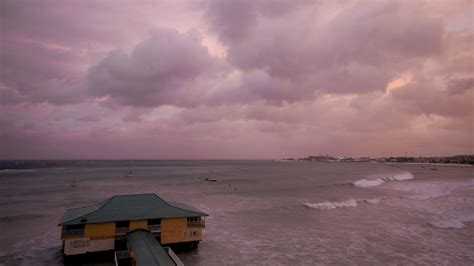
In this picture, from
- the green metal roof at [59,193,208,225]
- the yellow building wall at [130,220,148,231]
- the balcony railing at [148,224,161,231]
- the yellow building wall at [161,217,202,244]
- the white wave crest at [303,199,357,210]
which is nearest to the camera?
the green metal roof at [59,193,208,225]

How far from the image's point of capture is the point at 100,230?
25453 millimetres

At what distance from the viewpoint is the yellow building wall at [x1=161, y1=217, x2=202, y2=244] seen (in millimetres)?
26984

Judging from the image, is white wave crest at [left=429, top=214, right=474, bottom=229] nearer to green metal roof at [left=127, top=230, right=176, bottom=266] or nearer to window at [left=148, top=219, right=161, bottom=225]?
window at [left=148, top=219, right=161, bottom=225]

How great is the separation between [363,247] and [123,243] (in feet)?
71.2

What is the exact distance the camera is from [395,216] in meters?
43.0

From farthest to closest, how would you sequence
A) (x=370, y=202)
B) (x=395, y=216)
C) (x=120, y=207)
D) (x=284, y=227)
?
(x=370, y=202) → (x=395, y=216) → (x=284, y=227) → (x=120, y=207)

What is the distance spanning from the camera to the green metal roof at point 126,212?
2541 centimetres

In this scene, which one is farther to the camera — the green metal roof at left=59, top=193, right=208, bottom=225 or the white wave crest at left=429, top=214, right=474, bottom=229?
the white wave crest at left=429, top=214, right=474, bottom=229

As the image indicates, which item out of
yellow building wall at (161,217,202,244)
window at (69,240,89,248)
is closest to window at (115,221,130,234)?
window at (69,240,89,248)

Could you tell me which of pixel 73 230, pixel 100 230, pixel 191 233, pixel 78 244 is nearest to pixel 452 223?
pixel 191 233

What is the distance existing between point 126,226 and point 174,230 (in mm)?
4105

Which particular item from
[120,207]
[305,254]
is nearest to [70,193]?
[120,207]

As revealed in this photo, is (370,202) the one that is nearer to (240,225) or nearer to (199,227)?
(240,225)

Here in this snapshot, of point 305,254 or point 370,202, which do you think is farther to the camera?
point 370,202
